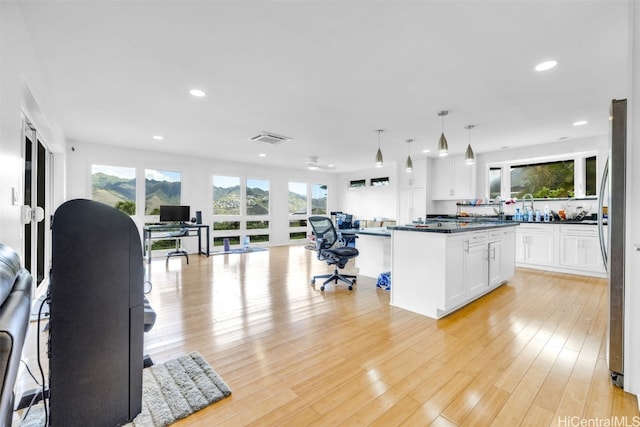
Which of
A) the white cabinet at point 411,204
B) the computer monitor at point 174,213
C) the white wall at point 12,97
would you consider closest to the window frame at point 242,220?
the computer monitor at point 174,213

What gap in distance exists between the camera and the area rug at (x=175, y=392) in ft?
5.01

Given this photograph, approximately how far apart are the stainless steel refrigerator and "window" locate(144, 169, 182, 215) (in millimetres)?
7416

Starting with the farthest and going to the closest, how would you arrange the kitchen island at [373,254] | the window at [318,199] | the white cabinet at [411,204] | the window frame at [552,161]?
the window at [318,199] < the white cabinet at [411,204] < the window frame at [552,161] < the kitchen island at [373,254]

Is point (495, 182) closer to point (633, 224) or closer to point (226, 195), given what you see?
point (633, 224)

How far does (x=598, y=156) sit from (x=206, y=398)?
22.9 ft

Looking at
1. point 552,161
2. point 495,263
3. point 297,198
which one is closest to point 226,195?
point 297,198

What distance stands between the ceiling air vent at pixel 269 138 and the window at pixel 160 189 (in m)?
2.83

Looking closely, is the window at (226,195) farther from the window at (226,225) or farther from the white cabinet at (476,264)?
the white cabinet at (476,264)

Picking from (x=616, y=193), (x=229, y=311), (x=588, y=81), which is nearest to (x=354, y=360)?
(x=229, y=311)

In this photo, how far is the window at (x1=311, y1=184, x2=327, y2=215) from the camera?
390 inches

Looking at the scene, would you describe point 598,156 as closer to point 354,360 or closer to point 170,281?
point 354,360

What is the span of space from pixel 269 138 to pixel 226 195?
3.26 meters

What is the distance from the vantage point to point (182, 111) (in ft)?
12.7

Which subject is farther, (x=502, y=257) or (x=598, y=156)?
(x=598, y=156)
